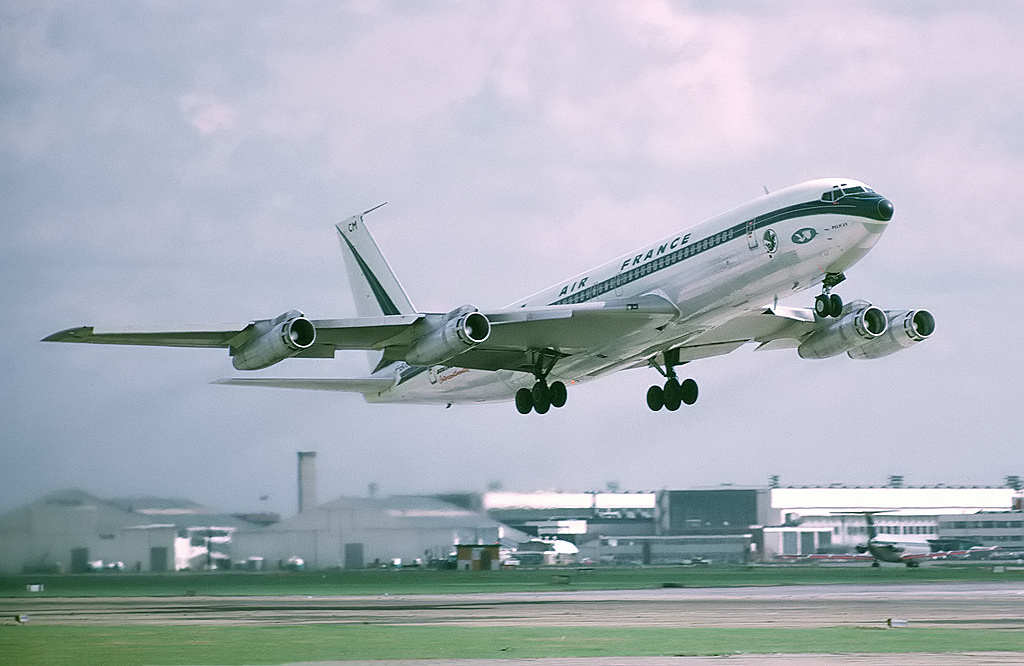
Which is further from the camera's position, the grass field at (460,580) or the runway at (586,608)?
the grass field at (460,580)

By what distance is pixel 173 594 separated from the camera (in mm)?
52594

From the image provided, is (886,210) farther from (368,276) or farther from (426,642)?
(368,276)

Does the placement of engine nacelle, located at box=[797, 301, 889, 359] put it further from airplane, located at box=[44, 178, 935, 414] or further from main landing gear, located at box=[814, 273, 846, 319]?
main landing gear, located at box=[814, 273, 846, 319]

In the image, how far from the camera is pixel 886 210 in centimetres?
3847

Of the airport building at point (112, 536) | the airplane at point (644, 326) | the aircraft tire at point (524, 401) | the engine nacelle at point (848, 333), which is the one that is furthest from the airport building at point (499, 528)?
the engine nacelle at point (848, 333)

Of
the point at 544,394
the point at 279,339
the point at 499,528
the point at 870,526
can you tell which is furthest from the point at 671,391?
the point at 870,526

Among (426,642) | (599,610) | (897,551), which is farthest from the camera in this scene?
(897,551)

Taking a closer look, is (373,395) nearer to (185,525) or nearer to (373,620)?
(185,525)

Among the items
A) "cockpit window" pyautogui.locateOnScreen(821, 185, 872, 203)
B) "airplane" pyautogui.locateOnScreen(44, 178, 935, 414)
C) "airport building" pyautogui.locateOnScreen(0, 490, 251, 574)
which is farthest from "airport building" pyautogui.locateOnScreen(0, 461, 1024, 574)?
"cockpit window" pyautogui.locateOnScreen(821, 185, 872, 203)

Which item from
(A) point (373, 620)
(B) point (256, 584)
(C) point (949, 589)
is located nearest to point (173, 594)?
(B) point (256, 584)

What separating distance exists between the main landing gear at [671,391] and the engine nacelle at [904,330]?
663 cm

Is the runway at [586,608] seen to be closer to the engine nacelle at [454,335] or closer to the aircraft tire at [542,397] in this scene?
the aircraft tire at [542,397]

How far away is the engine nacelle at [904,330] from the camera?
47.0 meters

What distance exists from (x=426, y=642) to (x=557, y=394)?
53.7ft
